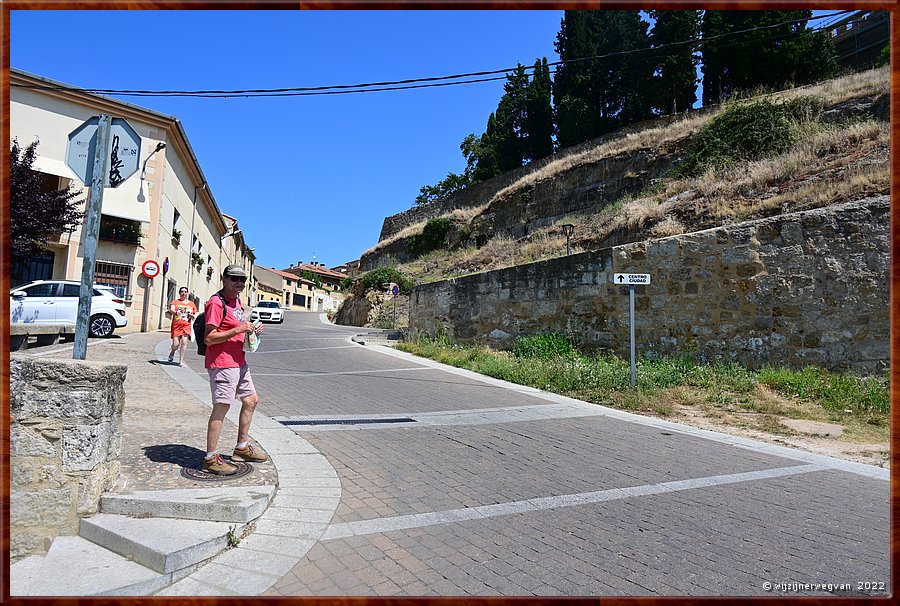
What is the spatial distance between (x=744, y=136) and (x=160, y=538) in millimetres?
20893

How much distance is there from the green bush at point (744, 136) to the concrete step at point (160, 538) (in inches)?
736

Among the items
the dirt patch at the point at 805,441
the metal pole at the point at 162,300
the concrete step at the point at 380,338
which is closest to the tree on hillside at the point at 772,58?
the concrete step at the point at 380,338

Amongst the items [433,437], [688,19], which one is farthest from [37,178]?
[688,19]

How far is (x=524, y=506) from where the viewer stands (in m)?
3.86

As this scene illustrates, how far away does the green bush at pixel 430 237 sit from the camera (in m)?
39.8

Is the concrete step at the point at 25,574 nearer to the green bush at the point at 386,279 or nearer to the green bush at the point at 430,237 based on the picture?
the green bush at the point at 386,279

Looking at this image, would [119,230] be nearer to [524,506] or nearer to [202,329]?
[202,329]

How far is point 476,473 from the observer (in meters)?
4.65

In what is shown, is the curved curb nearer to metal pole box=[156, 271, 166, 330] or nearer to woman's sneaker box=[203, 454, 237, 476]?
woman's sneaker box=[203, 454, 237, 476]

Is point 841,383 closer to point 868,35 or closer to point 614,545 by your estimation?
point 614,545

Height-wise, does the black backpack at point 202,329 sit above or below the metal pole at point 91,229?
below

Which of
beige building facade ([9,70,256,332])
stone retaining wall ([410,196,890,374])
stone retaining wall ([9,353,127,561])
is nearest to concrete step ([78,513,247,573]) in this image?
stone retaining wall ([9,353,127,561])

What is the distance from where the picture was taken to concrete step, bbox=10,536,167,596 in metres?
2.50

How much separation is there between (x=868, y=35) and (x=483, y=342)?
3096 cm
